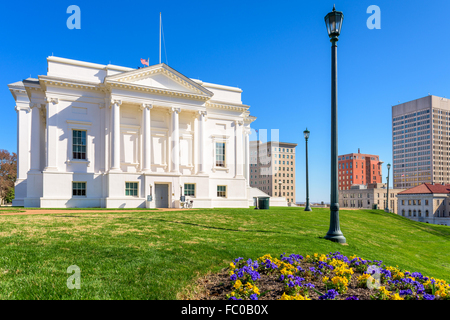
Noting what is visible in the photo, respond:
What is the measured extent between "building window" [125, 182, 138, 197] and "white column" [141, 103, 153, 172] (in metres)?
1.84

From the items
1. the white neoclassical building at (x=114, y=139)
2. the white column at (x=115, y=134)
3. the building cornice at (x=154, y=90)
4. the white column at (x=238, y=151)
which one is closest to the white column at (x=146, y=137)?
the white neoclassical building at (x=114, y=139)

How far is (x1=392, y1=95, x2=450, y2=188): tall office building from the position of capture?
596 feet

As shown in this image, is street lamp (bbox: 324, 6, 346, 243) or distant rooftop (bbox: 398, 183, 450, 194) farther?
distant rooftop (bbox: 398, 183, 450, 194)

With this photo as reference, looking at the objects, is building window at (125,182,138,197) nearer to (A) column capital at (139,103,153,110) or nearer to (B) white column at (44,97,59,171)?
(B) white column at (44,97,59,171)

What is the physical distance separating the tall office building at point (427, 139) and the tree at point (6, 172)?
8216 inches

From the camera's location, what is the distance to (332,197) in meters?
11.4

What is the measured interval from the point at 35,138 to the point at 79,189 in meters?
8.36

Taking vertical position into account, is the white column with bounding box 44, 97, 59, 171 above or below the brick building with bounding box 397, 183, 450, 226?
above

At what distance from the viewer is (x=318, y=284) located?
600cm

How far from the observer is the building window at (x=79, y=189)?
30.8 meters

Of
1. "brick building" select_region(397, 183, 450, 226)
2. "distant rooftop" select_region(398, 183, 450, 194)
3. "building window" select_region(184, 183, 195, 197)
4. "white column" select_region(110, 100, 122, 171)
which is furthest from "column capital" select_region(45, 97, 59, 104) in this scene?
"distant rooftop" select_region(398, 183, 450, 194)

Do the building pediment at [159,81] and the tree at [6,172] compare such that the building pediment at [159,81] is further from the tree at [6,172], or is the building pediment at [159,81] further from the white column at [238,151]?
the tree at [6,172]

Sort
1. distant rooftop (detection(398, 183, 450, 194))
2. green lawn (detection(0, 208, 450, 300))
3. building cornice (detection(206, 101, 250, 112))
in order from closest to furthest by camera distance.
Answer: green lawn (detection(0, 208, 450, 300)) < building cornice (detection(206, 101, 250, 112)) < distant rooftop (detection(398, 183, 450, 194))

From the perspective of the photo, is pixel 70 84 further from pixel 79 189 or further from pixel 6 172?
pixel 6 172
